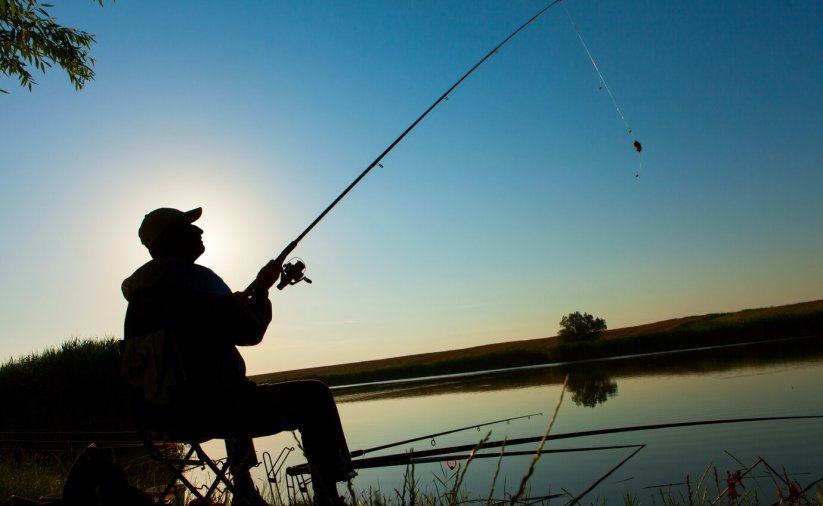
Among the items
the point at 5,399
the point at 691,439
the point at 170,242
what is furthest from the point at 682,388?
the point at 5,399

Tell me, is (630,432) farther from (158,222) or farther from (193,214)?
(158,222)

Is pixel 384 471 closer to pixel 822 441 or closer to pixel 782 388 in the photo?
pixel 822 441

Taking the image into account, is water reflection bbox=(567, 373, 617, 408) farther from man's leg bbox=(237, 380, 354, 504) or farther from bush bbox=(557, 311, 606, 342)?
bush bbox=(557, 311, 606, 342)

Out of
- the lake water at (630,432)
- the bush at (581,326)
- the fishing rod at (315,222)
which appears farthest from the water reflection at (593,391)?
the bush at (581,326)

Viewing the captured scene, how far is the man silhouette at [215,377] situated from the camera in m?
2.51

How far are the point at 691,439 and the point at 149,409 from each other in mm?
7946

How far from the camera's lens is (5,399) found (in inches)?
494

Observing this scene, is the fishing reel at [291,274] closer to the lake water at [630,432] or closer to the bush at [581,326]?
the lake water at [630,432]

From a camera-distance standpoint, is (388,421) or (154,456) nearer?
(154,456)

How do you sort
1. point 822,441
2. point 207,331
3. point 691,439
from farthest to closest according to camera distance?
point 691,439
point 822,441
point 207,331

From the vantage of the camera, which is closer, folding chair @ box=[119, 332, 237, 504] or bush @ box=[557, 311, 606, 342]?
folding chair @ box=[119, 332, 237, 504]

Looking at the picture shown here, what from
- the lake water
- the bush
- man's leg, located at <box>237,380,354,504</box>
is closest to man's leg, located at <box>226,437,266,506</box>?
man's leg, located at <box>237,380,354,504</box>

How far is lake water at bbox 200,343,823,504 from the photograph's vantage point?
6332 mm

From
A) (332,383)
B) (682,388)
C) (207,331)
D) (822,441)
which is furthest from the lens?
(332,383)
